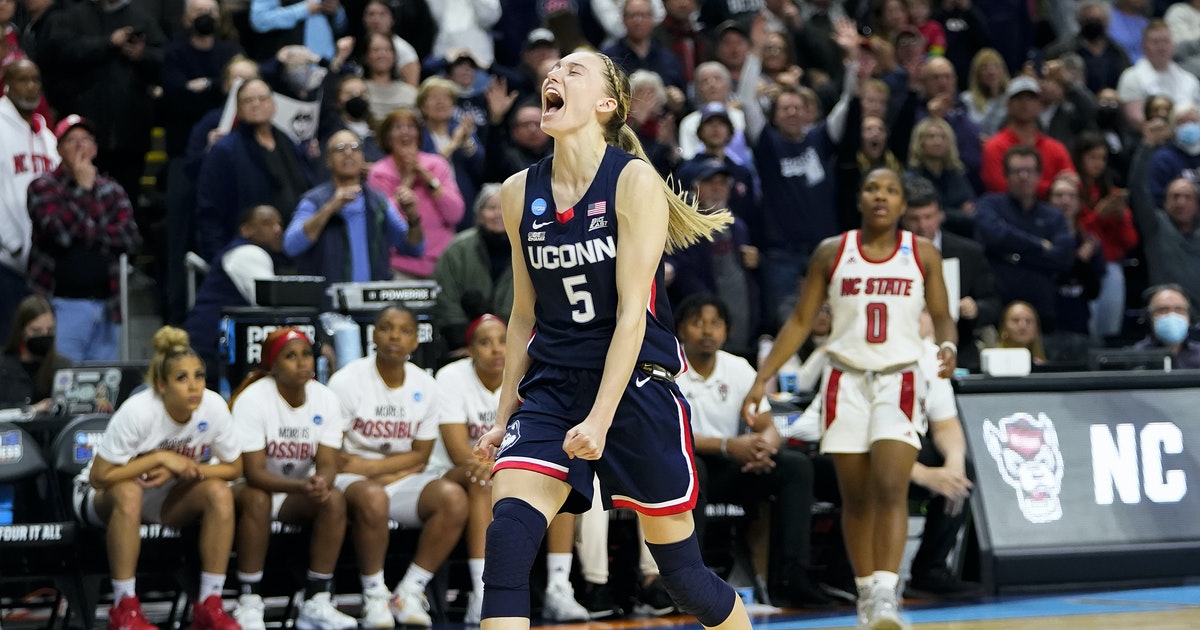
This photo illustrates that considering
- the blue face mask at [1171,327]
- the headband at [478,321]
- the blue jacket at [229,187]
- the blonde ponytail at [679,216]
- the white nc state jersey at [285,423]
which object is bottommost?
the white nc state jersey at [285,423]

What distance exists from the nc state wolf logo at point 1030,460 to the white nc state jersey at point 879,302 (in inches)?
52.7

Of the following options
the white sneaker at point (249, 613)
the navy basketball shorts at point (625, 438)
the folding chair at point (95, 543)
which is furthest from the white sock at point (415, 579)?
the navy basketball shorts at point (625, 438)

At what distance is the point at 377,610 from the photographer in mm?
7809

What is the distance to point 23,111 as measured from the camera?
1000 cm

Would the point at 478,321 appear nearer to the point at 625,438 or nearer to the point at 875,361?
the point at 875,361

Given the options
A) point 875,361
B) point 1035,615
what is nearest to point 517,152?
point 875,361

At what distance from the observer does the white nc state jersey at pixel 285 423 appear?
25.9 ft

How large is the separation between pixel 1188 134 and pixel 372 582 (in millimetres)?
7917

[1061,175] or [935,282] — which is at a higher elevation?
[1061,175]

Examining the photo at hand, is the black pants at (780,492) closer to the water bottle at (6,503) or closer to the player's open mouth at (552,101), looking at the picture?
the water bottle at (6,503)

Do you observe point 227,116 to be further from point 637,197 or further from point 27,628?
point 637,197

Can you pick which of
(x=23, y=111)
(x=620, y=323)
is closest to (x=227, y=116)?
(x=23, y=111)

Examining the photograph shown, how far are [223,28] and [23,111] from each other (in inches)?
70.0

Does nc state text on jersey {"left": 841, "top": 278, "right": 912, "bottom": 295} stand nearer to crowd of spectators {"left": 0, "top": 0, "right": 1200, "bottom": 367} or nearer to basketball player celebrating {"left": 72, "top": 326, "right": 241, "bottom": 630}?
crowd of spectators {"left": 0, "top": 0, "right": 1200, "bottom": 367}
